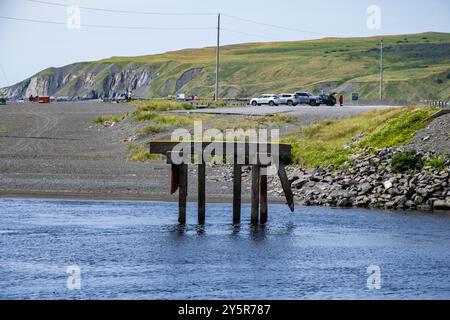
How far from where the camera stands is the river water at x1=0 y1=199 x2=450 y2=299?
26031 mm

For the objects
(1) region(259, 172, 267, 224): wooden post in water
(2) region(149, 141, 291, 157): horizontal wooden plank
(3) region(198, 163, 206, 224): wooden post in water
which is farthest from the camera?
(1) region(259, 172, 267, 224): wooden post in water

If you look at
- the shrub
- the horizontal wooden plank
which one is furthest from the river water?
the shrub

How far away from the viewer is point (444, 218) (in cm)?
3841

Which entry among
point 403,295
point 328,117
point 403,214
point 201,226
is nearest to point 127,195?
point 201,226

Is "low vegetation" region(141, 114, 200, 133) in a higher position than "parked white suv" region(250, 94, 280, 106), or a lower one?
lower

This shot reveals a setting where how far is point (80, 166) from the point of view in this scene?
50.8m

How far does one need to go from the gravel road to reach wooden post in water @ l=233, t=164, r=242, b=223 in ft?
22.3

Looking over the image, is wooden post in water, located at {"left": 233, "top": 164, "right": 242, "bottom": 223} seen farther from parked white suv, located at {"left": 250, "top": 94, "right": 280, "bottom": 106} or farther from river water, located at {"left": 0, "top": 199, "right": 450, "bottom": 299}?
parked white suv, located at {"left": 250, "top": 94, "right": 280, "bottom": 106}

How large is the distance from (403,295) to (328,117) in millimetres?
42380

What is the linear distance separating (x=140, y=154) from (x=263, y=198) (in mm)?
19538

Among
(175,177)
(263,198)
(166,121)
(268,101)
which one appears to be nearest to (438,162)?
(263,198)

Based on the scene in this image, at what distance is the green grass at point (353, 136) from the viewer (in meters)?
49.0

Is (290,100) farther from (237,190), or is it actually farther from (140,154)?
(237,190)
